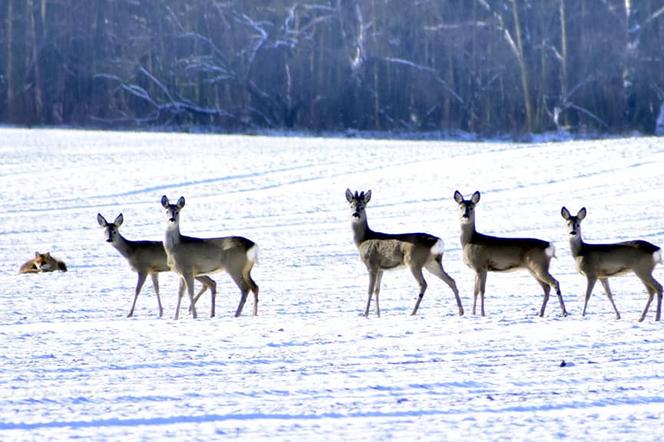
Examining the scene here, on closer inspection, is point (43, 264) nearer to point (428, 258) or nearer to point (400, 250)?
point (400, 250)

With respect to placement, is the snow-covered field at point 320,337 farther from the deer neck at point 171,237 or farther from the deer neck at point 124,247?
the deer neck at point 171,237

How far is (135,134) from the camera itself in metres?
44.5

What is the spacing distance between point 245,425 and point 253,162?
91.5 feet

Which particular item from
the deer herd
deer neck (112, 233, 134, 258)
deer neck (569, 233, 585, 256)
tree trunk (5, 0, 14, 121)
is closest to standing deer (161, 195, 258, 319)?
the deer herd

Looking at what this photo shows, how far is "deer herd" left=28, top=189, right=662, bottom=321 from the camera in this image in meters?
12.8

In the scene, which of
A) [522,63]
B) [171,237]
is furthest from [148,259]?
[522,63]

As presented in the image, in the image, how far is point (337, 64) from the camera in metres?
48.8

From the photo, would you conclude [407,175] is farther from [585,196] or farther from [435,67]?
[435,67]

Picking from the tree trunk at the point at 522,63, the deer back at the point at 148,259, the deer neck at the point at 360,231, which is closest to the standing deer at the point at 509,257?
the deer neck at the point at 360,231

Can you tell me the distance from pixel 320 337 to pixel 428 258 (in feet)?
8.22

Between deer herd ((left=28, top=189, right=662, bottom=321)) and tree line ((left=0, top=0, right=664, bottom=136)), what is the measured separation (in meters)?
33.3

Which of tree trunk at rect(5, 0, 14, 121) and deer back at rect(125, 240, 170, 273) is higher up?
tree trunk at rect(5, 0, 14, 121)

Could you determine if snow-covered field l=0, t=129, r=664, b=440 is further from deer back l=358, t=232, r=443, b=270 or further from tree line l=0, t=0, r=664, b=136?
tree line l=0, t=0, r=664, b=136

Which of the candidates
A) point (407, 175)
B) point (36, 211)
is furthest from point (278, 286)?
point (407, 175)
